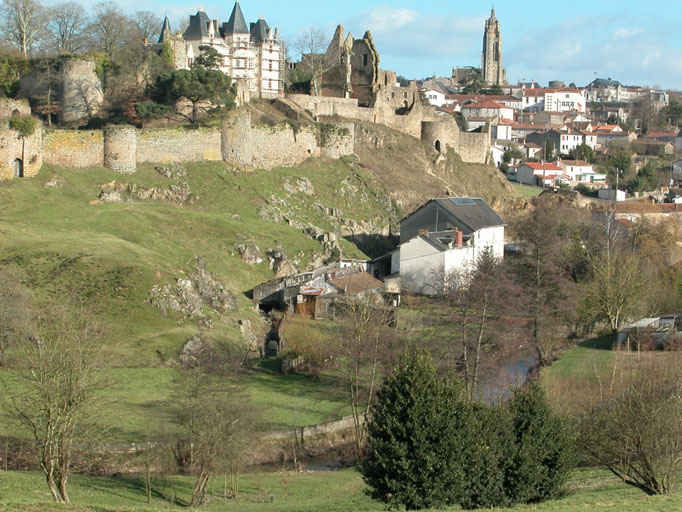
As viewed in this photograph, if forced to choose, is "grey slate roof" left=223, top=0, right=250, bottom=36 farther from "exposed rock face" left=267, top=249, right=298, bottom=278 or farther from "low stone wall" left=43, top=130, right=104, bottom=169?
"exposed rock face" left=267, top=249, right=298, bottom=278

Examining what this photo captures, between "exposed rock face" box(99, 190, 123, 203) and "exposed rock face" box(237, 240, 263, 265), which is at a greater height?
"exposed rock face" box(99, 190, 123, 203)

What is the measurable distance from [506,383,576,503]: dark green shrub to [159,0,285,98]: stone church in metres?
41.6

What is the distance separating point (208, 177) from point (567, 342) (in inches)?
825

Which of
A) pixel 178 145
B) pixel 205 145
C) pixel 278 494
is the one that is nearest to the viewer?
pixel 278 494

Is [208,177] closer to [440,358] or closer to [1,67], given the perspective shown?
[1,67]

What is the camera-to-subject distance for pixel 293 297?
42375 mm

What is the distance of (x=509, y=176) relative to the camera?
91125 millimetres

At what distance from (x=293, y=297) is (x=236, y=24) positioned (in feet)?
89.7

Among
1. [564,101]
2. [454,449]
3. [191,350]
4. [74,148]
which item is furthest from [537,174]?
[454,449]

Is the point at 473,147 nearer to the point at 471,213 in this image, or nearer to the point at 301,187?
the point at 471,213

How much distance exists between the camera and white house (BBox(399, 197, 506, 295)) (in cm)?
4831

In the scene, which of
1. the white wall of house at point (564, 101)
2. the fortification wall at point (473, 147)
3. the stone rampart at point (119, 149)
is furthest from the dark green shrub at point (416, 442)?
the white wall of house at point (564, 101)

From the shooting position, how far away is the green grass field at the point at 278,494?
66.1 ft

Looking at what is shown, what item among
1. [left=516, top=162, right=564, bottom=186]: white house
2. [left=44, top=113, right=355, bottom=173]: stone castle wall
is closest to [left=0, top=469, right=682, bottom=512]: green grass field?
[left=44, top=113, right=355, bottom=173]: stone castle wall
